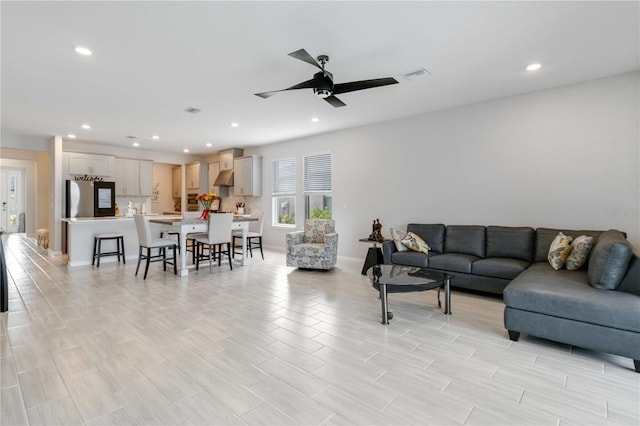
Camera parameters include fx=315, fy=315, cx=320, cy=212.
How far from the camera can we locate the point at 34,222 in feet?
34.1

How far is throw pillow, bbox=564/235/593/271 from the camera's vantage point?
11.0ft

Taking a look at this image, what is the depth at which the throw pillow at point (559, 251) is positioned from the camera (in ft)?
11.3

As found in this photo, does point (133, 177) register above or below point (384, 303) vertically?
above

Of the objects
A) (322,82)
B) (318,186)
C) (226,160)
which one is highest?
(226,160)

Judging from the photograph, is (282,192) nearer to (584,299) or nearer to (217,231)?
(217,231)

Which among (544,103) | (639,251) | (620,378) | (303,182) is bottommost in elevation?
(620,378)

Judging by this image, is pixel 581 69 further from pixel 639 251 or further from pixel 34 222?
pixel 34 222

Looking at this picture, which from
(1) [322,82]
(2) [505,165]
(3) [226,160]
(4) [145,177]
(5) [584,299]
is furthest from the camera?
(3) [226,160]

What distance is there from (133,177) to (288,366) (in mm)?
8018

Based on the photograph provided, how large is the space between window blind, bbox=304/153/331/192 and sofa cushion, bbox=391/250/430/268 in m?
2.57

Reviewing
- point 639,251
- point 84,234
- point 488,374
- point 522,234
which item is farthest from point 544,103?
point 84,234

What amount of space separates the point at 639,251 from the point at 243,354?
175 inches

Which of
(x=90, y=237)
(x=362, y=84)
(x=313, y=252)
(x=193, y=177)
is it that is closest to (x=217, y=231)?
(x=313, y=252)

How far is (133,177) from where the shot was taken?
8.44 meters
